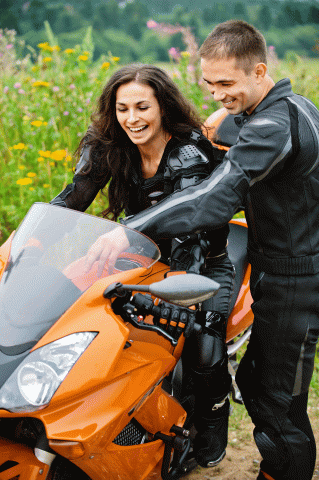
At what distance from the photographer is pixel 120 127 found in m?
2.48

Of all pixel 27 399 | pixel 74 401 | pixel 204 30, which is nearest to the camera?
pixel 27 399

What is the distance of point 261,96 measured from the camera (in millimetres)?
1895

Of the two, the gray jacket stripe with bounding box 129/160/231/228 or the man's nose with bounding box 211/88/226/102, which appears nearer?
the gray jacket stripe with bounding box 129/160/231/228

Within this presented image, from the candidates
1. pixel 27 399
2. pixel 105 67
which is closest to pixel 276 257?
pixel 27 399

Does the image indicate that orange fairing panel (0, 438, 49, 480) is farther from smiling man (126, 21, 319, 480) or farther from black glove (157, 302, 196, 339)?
smiling man (126, 21, 319, 480)

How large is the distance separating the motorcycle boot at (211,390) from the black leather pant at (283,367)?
5.4 inches

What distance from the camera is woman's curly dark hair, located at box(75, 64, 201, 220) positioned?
7.67 feet

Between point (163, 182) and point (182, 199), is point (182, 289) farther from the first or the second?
point (163, 182)

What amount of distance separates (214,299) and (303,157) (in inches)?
31.9

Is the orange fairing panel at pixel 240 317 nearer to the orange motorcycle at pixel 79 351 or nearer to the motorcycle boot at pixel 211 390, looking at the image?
the motorcycle boot at pixel 211 390

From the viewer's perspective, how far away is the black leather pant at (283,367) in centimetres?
198

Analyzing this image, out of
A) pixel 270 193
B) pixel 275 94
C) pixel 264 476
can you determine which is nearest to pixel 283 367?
pixel 264 476

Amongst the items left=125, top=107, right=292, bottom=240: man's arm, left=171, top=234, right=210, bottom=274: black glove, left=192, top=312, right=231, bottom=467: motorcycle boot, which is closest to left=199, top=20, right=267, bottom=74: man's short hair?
left=125, top=107, right=292, bottom=240: man's arm

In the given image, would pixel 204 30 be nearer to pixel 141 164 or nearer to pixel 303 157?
pixel 141 164
